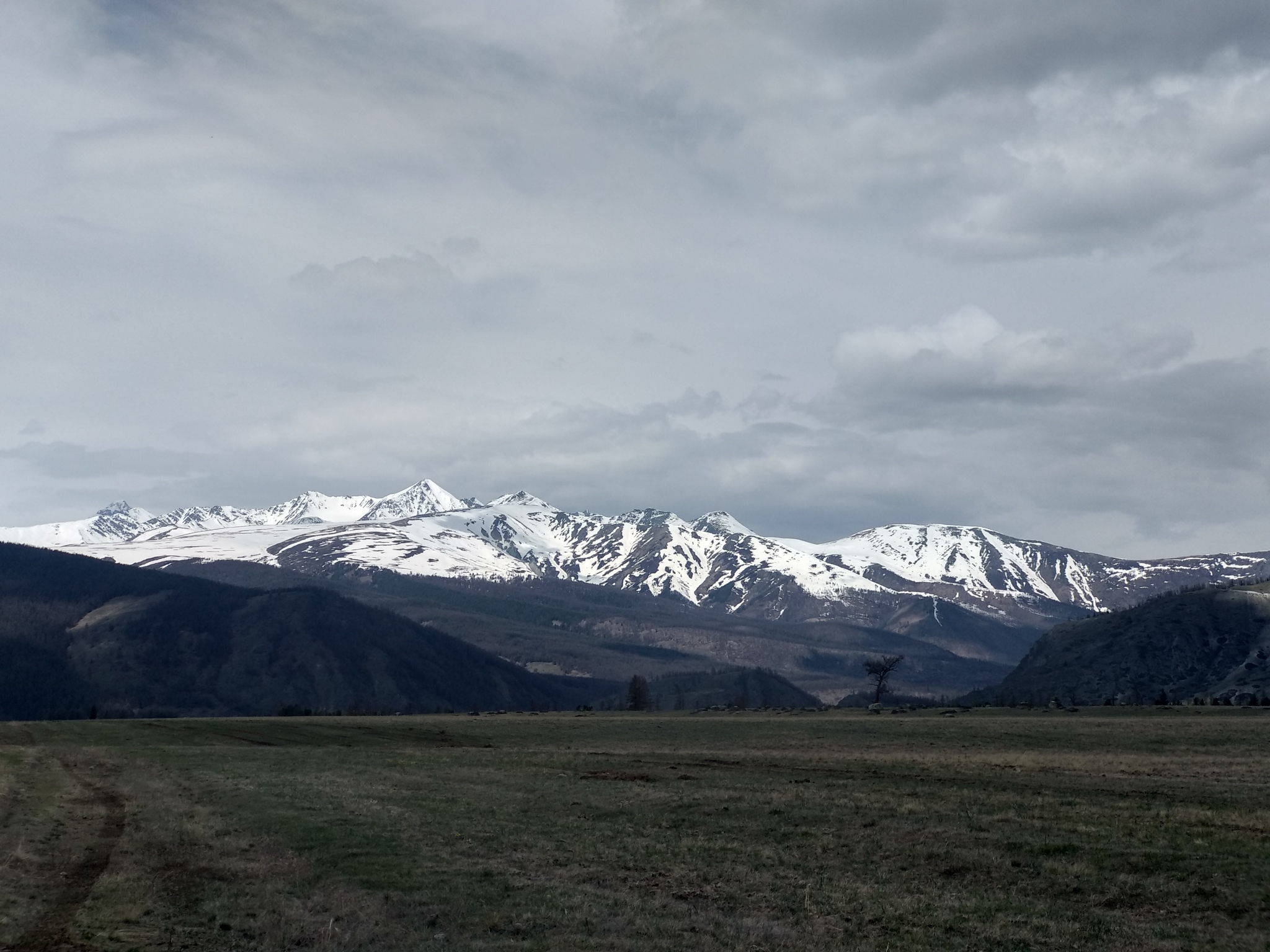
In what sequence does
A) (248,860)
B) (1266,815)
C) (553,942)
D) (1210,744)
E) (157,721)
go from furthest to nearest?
(157,721) < (1210,744) < (1266,815) < (248,860) < (553,942)

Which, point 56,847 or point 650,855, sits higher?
point 650,855

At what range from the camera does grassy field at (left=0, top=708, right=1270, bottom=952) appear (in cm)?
2192

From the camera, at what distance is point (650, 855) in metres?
30.7

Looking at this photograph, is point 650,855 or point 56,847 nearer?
point 650,855

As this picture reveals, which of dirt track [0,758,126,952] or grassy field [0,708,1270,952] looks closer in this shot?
grassy field [0,708,1270,952]

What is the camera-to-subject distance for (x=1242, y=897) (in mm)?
23359

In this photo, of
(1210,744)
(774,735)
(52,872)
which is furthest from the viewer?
(774,735)

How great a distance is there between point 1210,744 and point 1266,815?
40.8 metres

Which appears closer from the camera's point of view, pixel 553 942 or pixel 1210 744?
pixel 553 942

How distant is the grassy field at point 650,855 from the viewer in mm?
21922

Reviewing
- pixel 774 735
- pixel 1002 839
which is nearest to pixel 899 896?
pixel 1002 839

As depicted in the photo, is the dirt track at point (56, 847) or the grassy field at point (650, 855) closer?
the grassy field at point (650, 855)

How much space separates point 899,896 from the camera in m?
24.8

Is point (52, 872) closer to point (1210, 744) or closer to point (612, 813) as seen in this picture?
point (612, 813)
